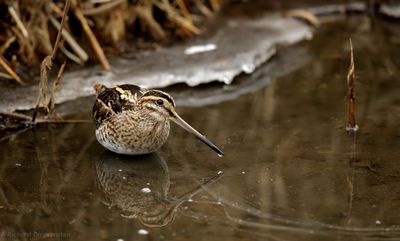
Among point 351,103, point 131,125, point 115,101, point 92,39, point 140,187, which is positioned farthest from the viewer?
point 92,39

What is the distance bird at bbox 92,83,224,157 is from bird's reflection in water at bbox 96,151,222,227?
0.33 ft

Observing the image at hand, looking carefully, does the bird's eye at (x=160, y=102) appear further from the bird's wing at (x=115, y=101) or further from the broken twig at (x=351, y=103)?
the broken twig at (x=351, y=103)

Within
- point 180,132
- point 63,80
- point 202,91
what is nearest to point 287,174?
point 180,132

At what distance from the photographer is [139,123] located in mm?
5598

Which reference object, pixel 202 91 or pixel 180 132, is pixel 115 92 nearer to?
pixel 180 132

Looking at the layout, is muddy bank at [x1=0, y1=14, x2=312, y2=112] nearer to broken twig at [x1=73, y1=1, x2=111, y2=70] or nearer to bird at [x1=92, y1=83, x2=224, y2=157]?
broken twig at [x1=73, y1=1, x2=111, y2=70]

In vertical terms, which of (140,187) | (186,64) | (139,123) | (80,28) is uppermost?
(139,123)

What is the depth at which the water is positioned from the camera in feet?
15.0

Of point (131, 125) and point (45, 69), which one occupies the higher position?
point (45, 69)

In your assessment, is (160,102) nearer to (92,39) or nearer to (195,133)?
(195,133)

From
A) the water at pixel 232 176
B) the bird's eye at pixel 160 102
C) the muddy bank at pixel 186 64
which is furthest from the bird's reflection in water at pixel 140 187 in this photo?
the muddy bank at pixel 186 64

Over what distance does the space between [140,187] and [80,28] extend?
266cm

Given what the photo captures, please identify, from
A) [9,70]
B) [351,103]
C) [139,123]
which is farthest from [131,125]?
[351,103]

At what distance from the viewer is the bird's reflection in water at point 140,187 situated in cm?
480
